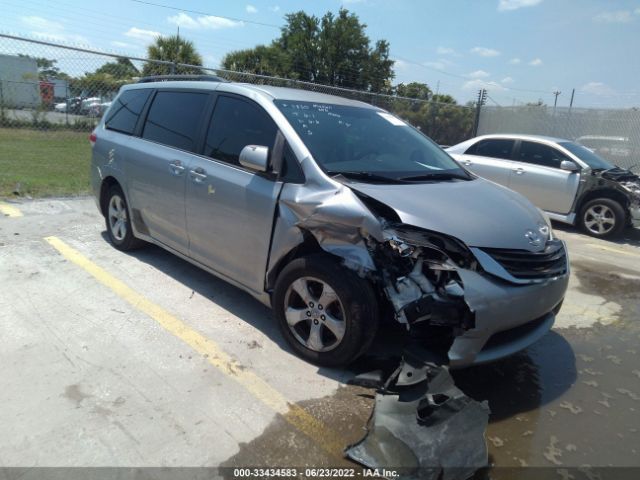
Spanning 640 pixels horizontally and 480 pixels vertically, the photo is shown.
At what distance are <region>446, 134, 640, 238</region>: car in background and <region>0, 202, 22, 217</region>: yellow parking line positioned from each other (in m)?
7.54

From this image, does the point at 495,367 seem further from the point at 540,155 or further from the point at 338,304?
the point at 540,155

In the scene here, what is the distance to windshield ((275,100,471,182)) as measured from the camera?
3.48 meters

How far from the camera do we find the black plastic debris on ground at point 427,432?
2334mm

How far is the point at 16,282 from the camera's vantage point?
4.37m

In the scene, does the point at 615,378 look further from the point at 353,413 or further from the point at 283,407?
the point at 283,407

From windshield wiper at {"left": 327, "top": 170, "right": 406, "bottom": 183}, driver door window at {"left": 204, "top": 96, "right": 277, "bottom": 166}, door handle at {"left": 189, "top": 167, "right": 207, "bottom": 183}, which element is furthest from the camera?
Result: door handle at {"left": 189, "top": 167, "right": 207, "bottom": 183}

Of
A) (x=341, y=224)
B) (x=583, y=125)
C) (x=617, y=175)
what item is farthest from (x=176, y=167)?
(x=583, y=125)

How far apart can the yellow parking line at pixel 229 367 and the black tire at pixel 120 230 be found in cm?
46

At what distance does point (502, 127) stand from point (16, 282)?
49.6 ft

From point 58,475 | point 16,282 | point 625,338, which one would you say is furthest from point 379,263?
point 16,282

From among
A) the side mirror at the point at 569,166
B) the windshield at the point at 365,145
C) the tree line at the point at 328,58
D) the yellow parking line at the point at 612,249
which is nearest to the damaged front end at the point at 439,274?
the windshield at the point at 365,145

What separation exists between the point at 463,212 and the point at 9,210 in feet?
20.4

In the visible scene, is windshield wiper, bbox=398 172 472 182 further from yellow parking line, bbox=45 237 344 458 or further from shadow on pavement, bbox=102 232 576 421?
yellow parking line, bbox=45 237 344 458

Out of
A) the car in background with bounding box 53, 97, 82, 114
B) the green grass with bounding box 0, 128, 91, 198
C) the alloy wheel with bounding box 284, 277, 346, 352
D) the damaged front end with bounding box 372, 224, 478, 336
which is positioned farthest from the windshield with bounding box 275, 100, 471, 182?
the car in background with bounding box 53, 97, 82, 114
